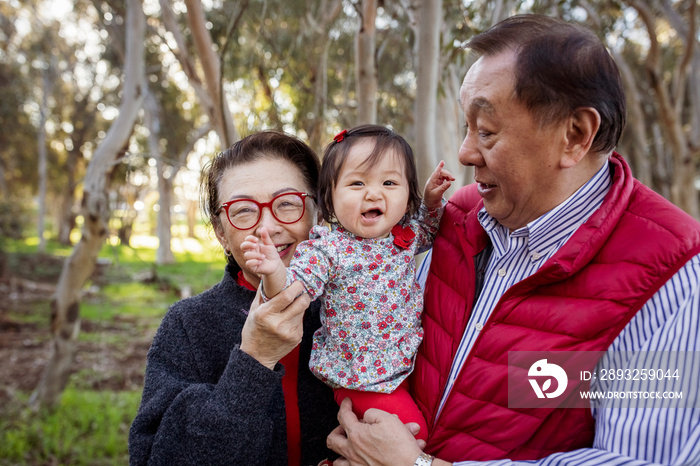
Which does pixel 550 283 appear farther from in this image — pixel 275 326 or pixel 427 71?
pixel 427 71

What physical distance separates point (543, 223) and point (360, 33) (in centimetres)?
205

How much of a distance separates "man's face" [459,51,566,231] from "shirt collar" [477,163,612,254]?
51 mm

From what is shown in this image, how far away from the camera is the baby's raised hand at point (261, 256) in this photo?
1.46 meters

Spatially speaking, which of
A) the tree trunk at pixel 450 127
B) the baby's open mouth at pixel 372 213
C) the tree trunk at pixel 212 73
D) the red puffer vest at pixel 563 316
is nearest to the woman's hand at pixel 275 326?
the baby's open mouth at pixel 372 213

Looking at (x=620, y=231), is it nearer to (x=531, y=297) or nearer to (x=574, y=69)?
(x=531, y=297)

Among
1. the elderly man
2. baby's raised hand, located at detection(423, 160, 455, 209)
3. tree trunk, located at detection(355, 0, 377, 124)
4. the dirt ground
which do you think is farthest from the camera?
the dirt ground

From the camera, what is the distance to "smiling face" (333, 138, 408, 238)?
5.87 ft

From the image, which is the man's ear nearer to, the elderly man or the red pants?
the elderly man

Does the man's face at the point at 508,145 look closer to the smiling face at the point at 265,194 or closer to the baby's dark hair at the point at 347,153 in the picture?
the baby's dark hair at the point at 347,153

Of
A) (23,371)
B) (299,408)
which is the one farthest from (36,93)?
(299,408)

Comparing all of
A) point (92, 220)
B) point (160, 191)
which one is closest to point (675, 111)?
point (92, 220)

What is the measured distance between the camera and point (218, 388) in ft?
5.35

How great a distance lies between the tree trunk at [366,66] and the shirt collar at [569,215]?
5.73 feet

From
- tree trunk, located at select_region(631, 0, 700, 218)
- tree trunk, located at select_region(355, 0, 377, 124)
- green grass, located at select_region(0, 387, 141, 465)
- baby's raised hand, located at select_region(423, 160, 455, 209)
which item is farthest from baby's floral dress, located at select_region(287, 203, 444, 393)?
tree trunk, located at select_region(631, 0, 700, 218)
